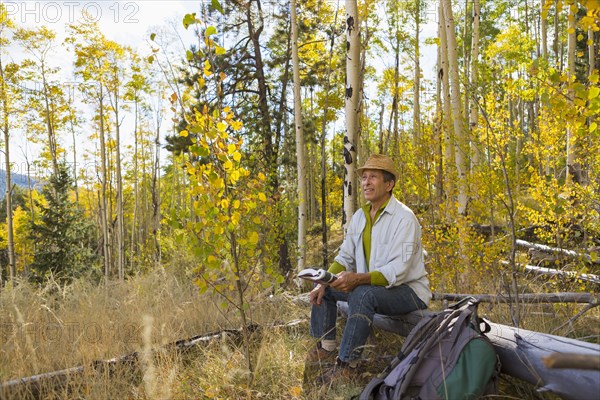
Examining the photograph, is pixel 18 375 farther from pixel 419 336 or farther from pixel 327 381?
pixel 419 336

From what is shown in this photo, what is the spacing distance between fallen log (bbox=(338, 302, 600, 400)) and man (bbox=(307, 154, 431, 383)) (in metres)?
0.61

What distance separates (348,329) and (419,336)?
0.56 metres

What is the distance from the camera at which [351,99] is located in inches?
181

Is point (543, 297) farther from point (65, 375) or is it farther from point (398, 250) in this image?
point (65, 375)

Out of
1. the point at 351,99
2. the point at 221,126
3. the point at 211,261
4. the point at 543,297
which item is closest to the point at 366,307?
the point at 211,261

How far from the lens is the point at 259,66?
Result: 9.62 m

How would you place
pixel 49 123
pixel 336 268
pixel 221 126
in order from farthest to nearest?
pixel 49 123
pixel 336 268
pixel 221 126

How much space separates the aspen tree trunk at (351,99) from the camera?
454 cm

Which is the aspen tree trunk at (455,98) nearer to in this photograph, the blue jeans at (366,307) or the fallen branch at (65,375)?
the blue jeans at (366,307)

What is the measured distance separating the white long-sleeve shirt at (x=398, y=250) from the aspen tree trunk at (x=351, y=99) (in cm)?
151

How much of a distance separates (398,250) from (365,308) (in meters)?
0.43

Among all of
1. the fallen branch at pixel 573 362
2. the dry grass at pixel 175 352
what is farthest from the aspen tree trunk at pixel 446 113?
the fallen branch at pixel 573 362

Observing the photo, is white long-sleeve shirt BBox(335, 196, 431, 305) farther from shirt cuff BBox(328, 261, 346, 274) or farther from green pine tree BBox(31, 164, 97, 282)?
green pine tree BBox(31, 164, 97, 282)

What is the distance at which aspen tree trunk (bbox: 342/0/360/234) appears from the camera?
4.54 m
